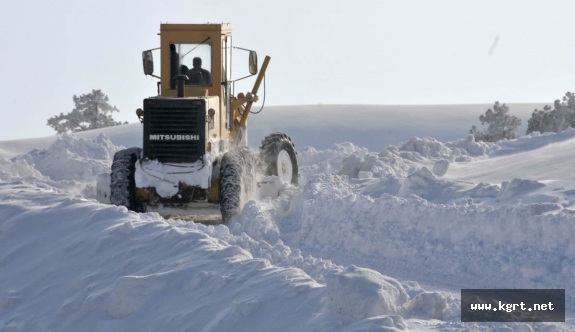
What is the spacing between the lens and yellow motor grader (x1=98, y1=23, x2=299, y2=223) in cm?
1393

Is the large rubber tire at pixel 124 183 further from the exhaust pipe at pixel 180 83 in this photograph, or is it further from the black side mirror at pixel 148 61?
the black side mirror at pixel 148 61

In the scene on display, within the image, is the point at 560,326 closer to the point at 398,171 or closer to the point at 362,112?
Result: the point at 398,171

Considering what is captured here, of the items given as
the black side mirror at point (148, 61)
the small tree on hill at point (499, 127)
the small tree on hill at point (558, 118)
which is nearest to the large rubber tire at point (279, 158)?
the black side mirror at point (148, 61)

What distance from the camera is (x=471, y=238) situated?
1175 centimetres

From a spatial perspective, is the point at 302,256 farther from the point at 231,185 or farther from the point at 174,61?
the point at 174,61

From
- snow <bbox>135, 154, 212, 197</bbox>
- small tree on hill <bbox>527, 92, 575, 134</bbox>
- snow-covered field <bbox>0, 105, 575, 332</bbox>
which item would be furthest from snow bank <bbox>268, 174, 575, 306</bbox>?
small tree on hill <bbox>527, 92, 575, 134</bbox>

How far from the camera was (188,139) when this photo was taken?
1397 cm

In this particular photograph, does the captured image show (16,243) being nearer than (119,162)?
Yes

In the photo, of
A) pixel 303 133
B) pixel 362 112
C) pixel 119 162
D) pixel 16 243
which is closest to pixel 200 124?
pixel 119 162

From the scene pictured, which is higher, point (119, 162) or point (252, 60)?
point (252, 60)

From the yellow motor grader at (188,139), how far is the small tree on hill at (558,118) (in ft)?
60.3

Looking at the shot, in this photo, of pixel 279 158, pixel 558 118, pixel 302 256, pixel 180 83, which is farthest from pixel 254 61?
pixel 558 118

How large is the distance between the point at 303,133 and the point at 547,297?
40239mm

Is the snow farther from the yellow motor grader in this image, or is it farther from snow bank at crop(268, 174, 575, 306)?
snow bank at crop(268, 174, 575, 306)
